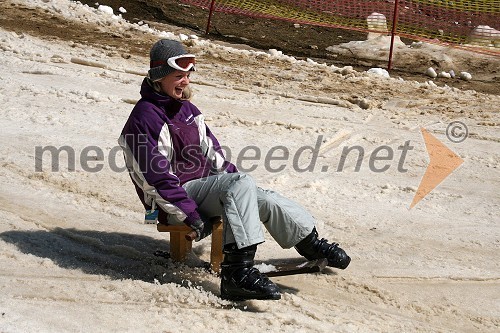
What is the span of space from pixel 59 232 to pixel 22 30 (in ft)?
20.7

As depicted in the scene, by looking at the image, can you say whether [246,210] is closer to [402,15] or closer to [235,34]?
[235,34]

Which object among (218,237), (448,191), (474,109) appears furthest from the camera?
(474,109)

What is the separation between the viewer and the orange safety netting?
1313 centimetres

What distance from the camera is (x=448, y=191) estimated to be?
23.8 feet

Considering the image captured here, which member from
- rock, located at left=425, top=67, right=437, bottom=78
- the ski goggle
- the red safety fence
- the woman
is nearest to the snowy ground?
the woman

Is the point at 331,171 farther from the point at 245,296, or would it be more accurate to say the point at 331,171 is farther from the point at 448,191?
the point at 245,296

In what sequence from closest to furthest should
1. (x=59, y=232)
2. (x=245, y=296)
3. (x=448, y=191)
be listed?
(x=245, y=296), (x=59, y=232), (x=448, y=191)

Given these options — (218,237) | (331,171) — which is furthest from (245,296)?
(331,171)

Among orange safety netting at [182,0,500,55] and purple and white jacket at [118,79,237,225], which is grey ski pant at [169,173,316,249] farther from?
orange safety netting at [182,0,500,55]

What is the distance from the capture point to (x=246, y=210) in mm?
4820

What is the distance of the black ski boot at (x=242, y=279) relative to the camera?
4.72 meters

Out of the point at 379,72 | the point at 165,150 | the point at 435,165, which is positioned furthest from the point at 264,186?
the point at 379,72

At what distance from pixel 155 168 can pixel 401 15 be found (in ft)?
31.2

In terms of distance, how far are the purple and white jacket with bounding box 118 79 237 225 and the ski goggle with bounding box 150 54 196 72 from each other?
174 millimetres
